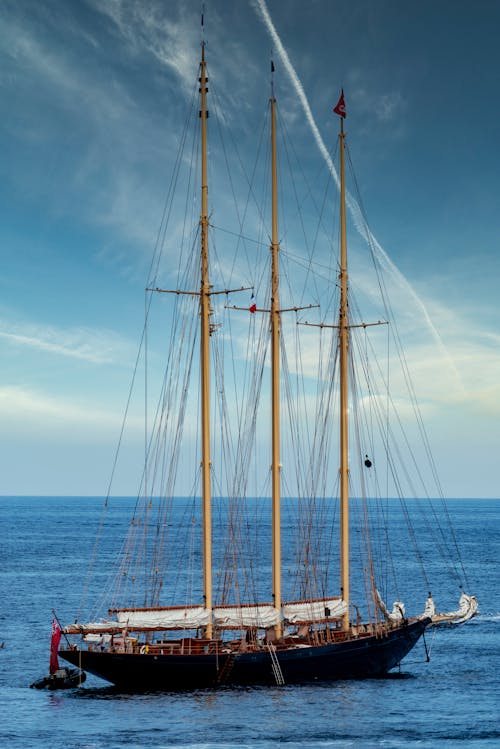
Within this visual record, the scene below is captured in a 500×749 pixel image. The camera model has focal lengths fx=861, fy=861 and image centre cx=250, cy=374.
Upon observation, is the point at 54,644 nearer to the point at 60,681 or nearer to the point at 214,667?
the point at 60,681

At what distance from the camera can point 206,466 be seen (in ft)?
207

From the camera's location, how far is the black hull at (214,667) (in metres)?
58.3


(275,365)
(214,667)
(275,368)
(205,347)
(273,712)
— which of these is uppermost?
(205,347)

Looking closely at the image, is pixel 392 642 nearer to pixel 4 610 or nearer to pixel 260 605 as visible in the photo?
pixel 260 605

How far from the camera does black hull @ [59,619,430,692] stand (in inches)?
2296

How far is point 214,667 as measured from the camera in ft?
192

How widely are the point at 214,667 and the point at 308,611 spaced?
889 cm

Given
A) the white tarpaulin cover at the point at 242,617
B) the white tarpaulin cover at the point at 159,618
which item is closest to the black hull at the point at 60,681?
the white tarpaulin cover at the point at 159,618

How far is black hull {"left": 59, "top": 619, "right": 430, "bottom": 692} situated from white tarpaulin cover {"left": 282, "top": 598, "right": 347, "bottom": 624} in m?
3.32

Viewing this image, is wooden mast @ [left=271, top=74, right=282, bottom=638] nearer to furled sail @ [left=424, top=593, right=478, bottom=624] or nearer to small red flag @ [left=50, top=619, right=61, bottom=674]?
furled sail @ [left=424, top=593, right=478, bottom=624]

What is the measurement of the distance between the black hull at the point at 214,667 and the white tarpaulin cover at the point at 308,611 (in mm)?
3319

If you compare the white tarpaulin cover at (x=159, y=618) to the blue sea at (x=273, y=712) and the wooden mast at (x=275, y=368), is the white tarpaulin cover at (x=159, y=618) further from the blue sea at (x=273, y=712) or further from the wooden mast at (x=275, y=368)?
the wooden mast at (x=275, y=368)

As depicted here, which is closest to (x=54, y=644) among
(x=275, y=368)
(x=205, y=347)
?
(x=205, y=347)

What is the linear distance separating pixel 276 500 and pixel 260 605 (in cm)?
763
